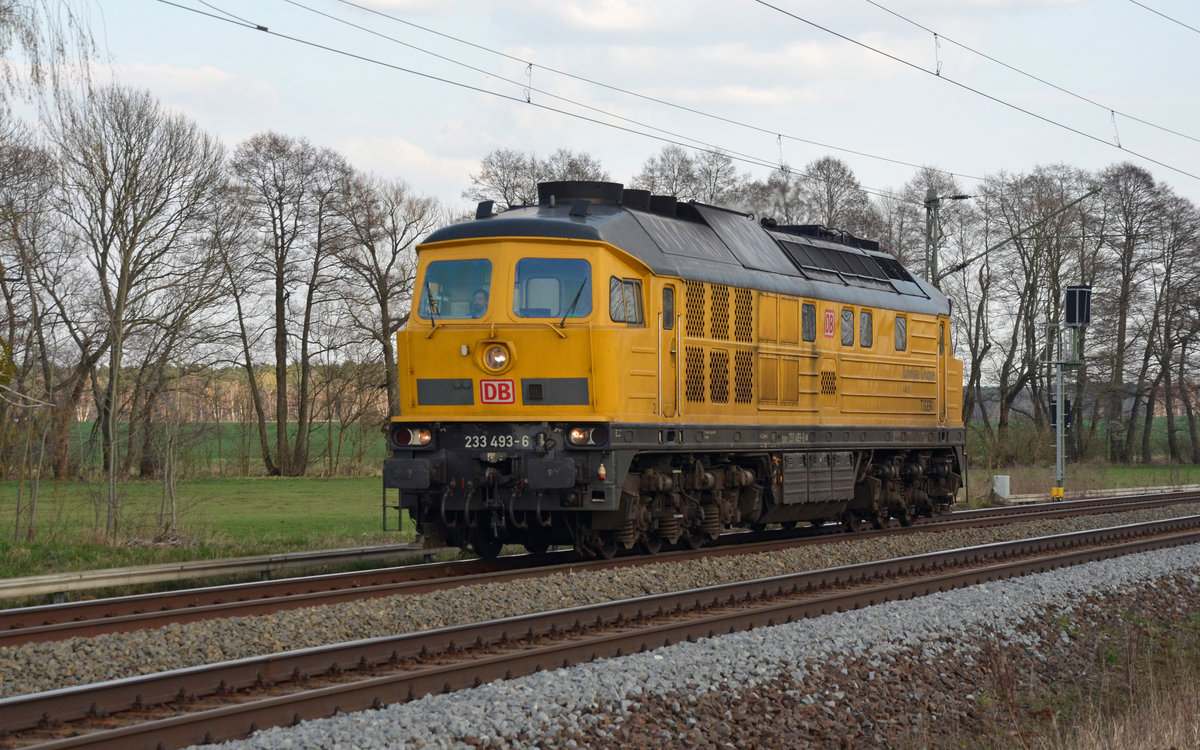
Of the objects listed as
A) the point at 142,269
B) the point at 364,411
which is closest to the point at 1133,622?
the point at 142,269

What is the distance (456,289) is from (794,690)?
6558 mm

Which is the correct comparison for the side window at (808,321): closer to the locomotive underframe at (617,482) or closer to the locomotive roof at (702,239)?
the locomotive roof at (702,239)

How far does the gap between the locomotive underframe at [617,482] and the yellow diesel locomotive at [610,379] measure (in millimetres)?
24

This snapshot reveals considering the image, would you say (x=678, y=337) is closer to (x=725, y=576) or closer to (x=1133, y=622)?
(x=725, y=576)

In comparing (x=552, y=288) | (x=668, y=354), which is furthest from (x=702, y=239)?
(x=552, y=288)

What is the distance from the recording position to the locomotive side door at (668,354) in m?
13.4

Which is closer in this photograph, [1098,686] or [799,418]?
[1098,686]

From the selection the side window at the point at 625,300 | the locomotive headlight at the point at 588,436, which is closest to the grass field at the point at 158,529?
the locomotive headlight at the point at 588,436

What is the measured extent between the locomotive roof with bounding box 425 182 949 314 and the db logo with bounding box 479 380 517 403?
5.26 ft

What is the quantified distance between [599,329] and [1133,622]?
19.7 feet

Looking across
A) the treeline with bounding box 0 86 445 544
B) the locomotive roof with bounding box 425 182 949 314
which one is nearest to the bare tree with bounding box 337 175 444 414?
the treeline with bounding box 0 86 445 544

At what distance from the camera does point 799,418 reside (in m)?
15.9

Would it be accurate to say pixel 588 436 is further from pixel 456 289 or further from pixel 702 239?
pixel 702 239

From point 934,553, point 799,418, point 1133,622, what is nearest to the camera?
point 1133,622
